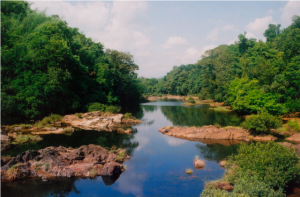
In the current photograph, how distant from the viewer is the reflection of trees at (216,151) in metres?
18.8

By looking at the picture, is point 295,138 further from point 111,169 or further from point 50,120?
point 50,120

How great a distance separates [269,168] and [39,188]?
13327mm

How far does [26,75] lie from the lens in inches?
1171

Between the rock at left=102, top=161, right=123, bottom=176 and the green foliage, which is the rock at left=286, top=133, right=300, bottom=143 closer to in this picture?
the rock at left=102, top=161, right=123, bottom=176

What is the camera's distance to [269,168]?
11.4 m

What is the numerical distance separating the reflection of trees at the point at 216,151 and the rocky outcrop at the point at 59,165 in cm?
787

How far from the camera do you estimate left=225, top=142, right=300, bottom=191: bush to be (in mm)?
11234

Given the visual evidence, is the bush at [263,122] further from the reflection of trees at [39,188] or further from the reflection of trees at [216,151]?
the reflection of trees at [39,188]

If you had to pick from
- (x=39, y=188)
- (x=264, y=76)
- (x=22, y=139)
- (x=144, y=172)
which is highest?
(x=264, y=76)

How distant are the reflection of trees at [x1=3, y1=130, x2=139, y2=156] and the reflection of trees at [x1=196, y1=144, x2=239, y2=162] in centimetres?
680

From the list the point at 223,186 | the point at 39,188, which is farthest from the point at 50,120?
the point at 223,186

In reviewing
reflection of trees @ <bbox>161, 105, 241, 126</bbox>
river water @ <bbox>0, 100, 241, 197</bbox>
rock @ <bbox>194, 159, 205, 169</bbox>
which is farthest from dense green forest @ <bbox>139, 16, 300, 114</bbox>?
rock @ <bbox>194, 159, 205, 169</bbox>

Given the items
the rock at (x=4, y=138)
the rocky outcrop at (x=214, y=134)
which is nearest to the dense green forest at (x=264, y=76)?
the rocky outcrop at (x=214, y=134)

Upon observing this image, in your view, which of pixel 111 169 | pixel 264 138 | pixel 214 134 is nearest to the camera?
pixel 111 169
